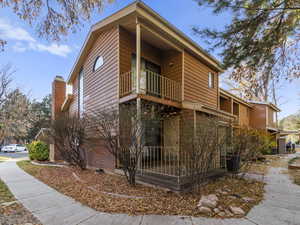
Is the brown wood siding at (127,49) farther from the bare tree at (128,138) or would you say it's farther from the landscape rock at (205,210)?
the landscape rock at (205,210)

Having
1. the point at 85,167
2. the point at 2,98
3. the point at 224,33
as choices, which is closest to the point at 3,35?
the point at 224,33

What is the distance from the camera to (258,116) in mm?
18922

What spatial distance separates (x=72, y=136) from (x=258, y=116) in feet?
58.9

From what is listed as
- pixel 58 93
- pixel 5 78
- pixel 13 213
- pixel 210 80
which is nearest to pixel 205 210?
pixel 13 213

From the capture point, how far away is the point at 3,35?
169 inches

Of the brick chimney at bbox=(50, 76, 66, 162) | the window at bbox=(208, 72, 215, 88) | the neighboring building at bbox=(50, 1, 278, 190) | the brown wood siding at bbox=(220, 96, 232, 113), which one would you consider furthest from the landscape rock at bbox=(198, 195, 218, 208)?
the brick chimney at bbox=(50, 76, 66, 162)

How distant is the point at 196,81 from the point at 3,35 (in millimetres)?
8389

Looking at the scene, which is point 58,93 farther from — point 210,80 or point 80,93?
point 210,80

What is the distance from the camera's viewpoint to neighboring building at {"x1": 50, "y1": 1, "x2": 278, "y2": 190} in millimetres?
7098

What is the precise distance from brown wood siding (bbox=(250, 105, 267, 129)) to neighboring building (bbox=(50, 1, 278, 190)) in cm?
964

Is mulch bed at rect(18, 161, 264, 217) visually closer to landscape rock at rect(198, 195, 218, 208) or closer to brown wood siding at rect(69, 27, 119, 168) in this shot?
landscape rock at rect(198, 195, 218, 208)

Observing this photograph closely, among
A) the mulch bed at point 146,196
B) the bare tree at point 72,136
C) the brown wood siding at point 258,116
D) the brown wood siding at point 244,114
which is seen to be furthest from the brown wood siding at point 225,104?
the bare tree at point 72,136

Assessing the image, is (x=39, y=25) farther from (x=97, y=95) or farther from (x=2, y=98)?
(x=2, y=98)

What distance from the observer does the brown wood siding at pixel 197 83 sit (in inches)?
373
